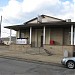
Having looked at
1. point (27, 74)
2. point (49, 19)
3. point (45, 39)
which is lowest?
point (27, 74)

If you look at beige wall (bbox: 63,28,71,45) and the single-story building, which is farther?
beige wall (bbox: 63,28,71,45)

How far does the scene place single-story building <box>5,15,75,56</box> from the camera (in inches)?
1267

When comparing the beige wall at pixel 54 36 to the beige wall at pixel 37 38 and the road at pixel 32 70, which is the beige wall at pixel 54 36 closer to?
the beige wall at pixel 37 38

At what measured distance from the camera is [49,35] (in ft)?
118

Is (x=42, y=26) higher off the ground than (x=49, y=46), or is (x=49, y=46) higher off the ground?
(x=42, y=26)

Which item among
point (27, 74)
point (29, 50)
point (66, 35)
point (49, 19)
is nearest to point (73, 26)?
point (66, 35)

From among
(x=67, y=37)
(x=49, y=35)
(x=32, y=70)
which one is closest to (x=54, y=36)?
(x=49, y=35)

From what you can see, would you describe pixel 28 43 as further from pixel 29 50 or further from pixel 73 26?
pixel 73 26

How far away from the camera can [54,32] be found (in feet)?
118

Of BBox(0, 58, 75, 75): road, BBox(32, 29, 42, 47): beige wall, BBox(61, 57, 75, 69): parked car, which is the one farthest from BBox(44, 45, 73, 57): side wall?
BBox(0, 58, 75, 75): road

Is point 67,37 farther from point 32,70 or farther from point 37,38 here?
point 32,70

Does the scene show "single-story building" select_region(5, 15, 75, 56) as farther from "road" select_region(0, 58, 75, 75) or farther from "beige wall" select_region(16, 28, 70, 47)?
"road" select_region(0, 58, 75, 75)

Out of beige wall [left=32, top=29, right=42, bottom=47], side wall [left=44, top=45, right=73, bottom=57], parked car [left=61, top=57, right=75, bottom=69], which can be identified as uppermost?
beige wall [left=32, top=29, right=42, bottom=47]

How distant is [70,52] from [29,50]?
19.0 feet
